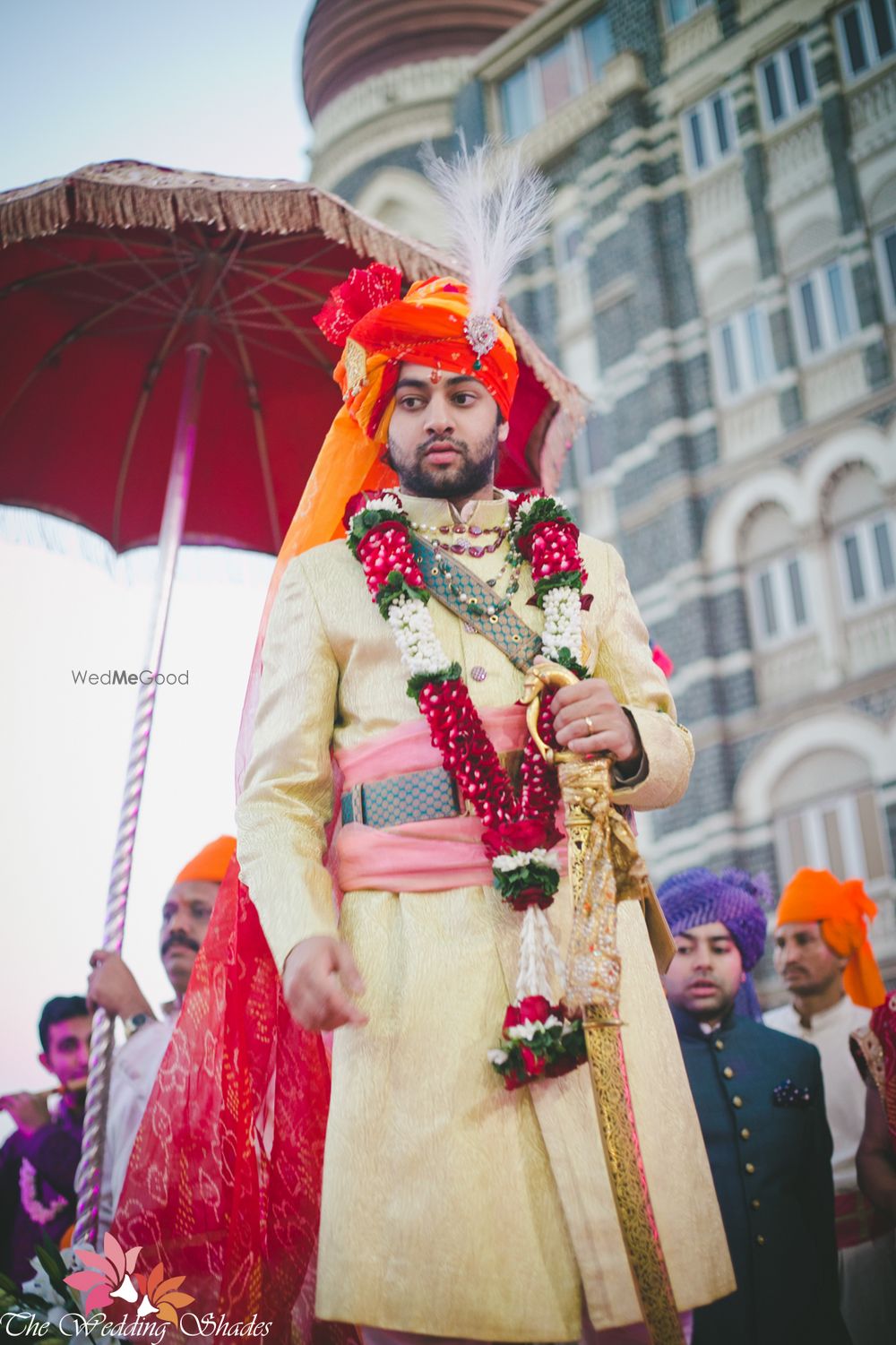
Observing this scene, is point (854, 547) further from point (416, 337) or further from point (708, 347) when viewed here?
point (416, 337)

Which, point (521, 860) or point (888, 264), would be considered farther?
point (888, 264)

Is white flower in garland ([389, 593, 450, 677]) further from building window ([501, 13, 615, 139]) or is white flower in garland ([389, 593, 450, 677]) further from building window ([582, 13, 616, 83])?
building window ([582, 13, 616, 83])

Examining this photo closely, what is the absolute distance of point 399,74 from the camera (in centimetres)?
2070

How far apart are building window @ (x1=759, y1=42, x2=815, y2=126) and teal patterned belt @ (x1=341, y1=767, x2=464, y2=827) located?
15752 mm

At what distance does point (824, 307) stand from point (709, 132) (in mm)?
3164

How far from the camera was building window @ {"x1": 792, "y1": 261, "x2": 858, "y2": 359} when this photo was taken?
15320 millimetres

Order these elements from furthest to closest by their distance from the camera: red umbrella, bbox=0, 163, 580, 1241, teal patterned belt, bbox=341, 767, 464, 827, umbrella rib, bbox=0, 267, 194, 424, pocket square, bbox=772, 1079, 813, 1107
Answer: umbrella rib, bbox=0, 267, 194, 424
pocket square, bbox=772, 1079, 813, 1107
red umbrella, bbox=0, 163, 580, 1241
teal patterned belt, bbox=341, 767, 464, 827

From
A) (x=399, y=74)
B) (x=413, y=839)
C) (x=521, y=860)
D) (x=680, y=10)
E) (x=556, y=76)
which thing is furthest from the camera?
(x=399, y=74)

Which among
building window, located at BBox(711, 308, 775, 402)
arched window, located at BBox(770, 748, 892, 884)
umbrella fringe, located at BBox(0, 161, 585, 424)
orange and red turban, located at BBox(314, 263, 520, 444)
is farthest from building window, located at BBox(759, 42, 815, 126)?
orange and red turban, located at BBox(314, 263, 520, 444)

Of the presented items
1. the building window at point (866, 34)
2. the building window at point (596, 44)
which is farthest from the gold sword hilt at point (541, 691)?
the building window at point (596, 44)

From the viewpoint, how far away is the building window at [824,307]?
1532cm

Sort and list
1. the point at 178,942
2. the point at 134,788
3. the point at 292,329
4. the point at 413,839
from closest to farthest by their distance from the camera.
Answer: the point at 413,839 → the point at 134,788 → the point at 292,329 → the point at 178,942

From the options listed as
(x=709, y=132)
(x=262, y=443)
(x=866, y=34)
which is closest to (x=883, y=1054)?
(x=262, y=443)

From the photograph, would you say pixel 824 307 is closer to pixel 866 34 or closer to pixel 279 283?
pixel 866 34
